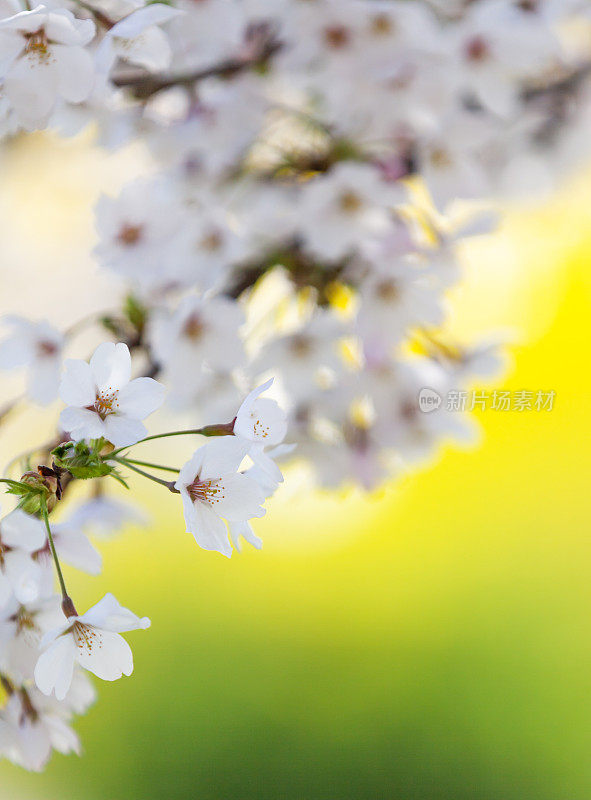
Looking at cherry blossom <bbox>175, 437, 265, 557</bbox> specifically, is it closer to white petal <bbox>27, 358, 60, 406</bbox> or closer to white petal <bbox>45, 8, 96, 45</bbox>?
white petal <bbox>45, 8, 96, 45</bbox>

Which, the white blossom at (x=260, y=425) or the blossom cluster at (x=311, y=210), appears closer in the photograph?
the white blossom at (x=260, y=425)

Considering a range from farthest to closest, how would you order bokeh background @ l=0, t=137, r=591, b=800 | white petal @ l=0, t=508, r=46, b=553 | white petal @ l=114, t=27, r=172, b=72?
1. bokeh background @ l=0, t=137, r=591, b=800
2. white petal @ l=114, t=27, r=172, b=72
3. white petal @ l=0, t=508, r=46, b=553

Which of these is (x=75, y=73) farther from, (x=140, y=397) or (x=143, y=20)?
(x=140, y=397)

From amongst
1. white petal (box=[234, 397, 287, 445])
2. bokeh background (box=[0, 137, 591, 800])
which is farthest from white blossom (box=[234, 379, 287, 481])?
bokeh background (box=[0, 137, 591, 800])

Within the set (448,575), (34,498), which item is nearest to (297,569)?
A: (448,575)

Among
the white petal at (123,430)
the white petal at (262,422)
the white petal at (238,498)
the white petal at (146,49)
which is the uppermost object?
the white petal at (146,49)

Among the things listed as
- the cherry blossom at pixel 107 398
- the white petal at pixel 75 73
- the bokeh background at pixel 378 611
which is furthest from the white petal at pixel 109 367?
the bokeh background at pixel 378 611

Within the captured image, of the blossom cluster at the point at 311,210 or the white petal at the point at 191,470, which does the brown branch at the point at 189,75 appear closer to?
the blossom cluster at the point at 311,210
